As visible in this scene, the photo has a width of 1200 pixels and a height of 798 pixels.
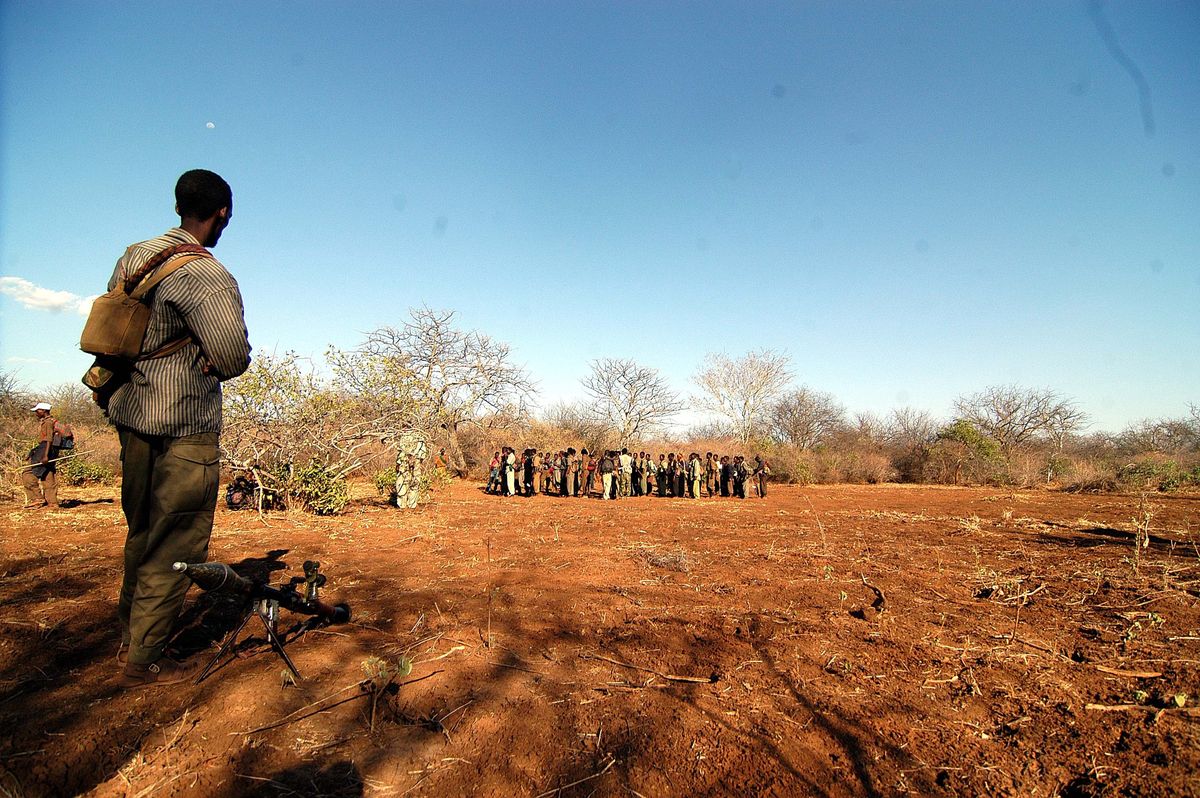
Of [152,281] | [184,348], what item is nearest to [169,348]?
[184,348]

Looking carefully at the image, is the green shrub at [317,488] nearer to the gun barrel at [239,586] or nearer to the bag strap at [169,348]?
the gun barrel at [239,586]

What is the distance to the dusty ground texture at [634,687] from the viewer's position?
194cm

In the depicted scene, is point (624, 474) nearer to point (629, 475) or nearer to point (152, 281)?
point (629, 475)

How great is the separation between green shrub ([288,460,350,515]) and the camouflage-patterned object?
162 centimetres

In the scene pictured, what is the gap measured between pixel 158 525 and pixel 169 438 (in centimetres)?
37

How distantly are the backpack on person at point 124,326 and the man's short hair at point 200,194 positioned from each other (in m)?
0.23

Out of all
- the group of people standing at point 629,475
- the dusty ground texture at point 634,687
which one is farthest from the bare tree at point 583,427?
the dusty ground texture at point 634,687

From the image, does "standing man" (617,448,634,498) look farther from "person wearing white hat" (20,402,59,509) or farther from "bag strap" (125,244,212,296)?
"bag strap" (125,244,212,296)

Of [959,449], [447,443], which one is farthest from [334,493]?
[959,449]

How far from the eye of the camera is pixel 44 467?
8711mm

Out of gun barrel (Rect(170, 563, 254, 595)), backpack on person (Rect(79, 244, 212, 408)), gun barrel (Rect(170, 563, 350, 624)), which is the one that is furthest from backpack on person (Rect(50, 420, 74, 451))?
gun barrel (Rect(170, 563, 254, 595))

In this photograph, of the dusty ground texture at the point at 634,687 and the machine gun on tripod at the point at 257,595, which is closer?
the dusty ground texture at the point at 634,687

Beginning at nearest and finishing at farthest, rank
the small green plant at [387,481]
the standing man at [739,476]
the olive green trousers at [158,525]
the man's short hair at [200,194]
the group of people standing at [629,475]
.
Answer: the olive green trousers at [158,525]
the man's short hair at [200,194]
the small green plant at [387,481]
the group of people standing at [629,475]
the standing man at [739,476]

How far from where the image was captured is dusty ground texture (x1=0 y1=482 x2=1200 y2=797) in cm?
194
